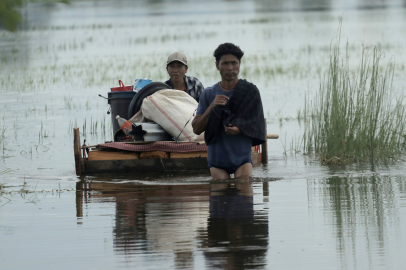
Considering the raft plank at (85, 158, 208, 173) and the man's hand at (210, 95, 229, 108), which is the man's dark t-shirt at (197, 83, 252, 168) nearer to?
the man's hand at (210, 95, 229, 108)

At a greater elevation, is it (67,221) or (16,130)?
(16,130)

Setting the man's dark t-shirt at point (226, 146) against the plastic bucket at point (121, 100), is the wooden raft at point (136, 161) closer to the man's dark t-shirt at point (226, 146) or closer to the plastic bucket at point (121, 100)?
the plastic bucket at point (121, 100)

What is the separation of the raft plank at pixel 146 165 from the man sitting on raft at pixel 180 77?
1217mm

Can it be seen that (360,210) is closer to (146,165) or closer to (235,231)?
(235,231)

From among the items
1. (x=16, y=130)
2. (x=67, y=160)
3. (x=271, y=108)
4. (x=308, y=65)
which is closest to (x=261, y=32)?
(x=308, y=65)

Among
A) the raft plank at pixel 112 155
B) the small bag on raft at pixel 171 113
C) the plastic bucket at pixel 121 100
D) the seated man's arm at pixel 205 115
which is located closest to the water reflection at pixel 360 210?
the seated man's arm at pixel 205 115

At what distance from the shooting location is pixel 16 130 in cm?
1300

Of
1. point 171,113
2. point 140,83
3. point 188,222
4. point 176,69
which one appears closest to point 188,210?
point 188,222

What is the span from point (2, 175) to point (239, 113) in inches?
154

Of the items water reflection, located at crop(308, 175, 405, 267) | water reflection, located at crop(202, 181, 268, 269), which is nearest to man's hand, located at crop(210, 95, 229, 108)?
water reflection, located at crop(202, 181, 268, 269)

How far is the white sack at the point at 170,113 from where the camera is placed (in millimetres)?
8195

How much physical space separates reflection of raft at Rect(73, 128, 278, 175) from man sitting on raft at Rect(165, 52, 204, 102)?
1.06 m

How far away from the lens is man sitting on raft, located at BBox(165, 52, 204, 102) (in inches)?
336

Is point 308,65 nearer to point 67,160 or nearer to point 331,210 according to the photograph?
point 67,160
